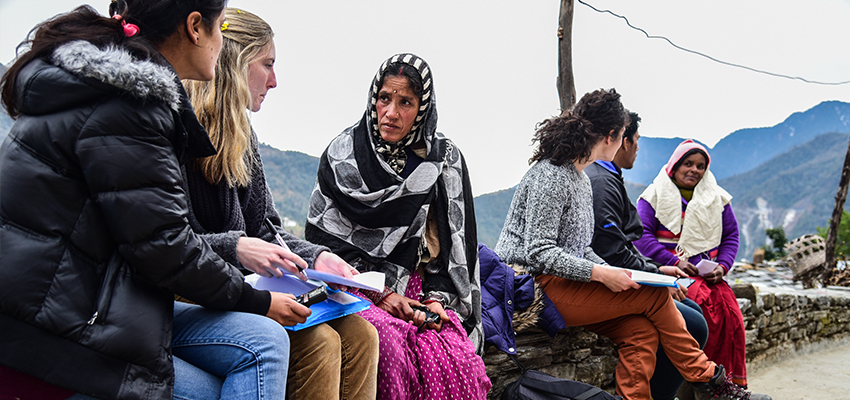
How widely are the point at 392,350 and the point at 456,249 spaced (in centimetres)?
71

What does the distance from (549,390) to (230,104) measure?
1911mm

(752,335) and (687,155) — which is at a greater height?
(687,155)

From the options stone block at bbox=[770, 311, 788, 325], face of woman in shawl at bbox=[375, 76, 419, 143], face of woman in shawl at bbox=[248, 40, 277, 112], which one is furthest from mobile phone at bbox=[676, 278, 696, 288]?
face of woman in shawl at bbox=[248, 40, 277, 112]

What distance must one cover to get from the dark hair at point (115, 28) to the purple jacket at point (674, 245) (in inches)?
140

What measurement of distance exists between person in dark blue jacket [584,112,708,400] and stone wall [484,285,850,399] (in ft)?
1.28

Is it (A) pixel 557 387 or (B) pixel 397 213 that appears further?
(A) pixel 557 387

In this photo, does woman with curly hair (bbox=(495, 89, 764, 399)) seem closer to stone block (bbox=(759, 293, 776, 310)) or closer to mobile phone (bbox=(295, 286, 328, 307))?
mobile phone (bbox=(295, 286, 328, 307))

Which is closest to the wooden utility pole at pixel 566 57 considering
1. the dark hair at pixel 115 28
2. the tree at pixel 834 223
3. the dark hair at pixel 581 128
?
the dark hair at pixel 581 128

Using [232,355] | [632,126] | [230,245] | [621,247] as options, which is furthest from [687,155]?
[232,355]

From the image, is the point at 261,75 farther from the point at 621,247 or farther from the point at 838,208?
the point at 838,208

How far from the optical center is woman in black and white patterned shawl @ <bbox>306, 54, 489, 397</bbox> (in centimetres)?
237

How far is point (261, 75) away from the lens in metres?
1.95

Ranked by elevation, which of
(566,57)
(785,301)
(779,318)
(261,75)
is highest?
(566,57)

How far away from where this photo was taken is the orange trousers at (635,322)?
2.97 meters
